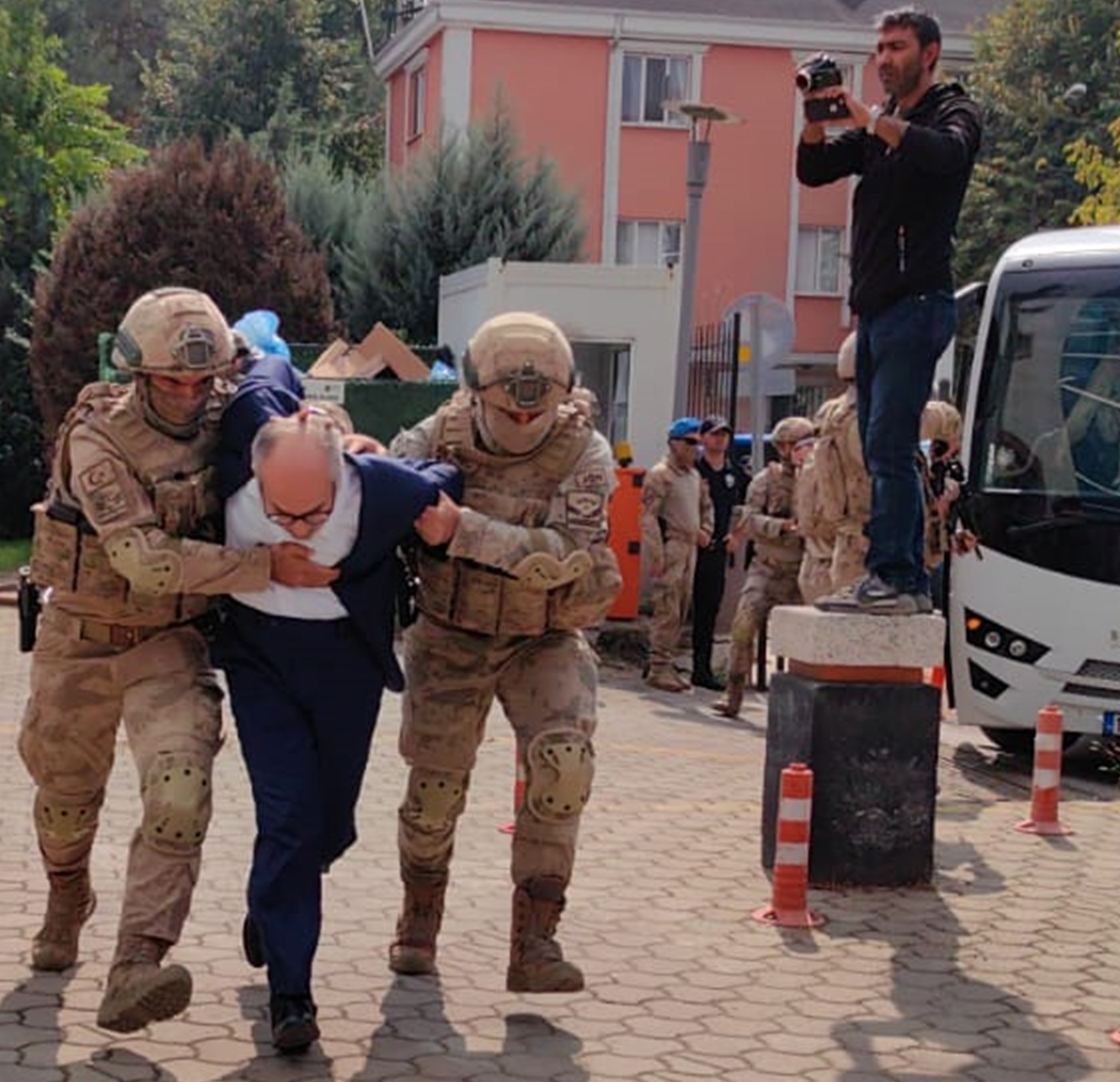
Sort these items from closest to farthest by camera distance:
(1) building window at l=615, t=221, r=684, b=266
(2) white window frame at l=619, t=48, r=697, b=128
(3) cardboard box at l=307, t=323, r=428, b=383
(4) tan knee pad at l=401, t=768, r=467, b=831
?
(4) tan knee pad at l=401, t=768, r=467, b=831 → (3) cardboard box at l=307, t=323, r=428, b=383 → (2) white window frame at l=619, t=48, r=697, b=128 → (1) building window at l=615, t=221, r=684, b=266

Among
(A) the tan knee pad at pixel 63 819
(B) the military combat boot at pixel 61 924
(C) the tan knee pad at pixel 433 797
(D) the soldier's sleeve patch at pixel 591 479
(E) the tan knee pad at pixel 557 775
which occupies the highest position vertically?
(D) the soldier's sleeve patch at pixel 591 479

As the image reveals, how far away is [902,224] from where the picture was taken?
745 centimetres

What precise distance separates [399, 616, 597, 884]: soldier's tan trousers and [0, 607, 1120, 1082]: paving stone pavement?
19.2 inches

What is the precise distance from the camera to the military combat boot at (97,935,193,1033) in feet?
17.0

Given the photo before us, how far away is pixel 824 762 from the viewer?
7.98m

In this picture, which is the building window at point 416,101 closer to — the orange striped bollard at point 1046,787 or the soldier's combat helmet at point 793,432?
the soldier's combat helmet at point 793,432

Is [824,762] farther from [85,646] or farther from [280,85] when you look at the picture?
[280,85]

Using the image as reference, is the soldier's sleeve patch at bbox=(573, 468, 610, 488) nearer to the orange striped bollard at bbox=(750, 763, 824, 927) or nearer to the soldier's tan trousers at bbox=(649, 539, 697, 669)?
the orange striped bollard at bbox=(750, 763, 824, 927)

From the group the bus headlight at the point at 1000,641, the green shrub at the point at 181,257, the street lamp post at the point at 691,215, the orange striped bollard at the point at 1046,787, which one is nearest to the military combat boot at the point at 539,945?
the orange striped bollard at the point at 1046,787

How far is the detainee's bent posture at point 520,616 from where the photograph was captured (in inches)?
233

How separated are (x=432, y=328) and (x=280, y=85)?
70.5 ft

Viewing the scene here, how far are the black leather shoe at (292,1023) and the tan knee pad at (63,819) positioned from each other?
98cm

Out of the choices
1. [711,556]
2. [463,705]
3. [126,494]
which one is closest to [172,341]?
[126,494]

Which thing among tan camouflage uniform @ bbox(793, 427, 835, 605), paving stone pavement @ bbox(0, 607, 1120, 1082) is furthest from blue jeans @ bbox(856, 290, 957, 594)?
tan camouflage uniform @ bbox(793, 427, 835, 605)
